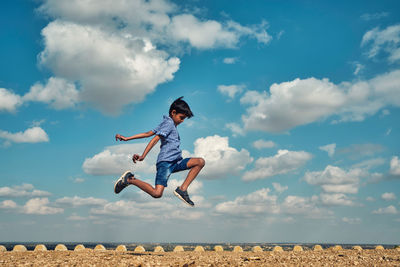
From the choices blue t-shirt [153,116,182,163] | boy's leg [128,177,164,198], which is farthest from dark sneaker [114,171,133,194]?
blue t-shirt [153,116,182,163]

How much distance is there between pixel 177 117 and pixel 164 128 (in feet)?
2.15

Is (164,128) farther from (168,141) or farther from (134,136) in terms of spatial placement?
(134,136)

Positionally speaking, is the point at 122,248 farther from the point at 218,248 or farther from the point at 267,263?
the point at 267,263

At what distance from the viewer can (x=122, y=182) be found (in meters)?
10.4

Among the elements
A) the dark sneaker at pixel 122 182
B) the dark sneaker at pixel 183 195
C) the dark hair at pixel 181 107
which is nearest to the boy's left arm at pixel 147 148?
the dark sneaker at pixel 122 182

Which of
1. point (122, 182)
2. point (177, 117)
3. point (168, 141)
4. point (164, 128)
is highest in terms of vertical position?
point (177, 117)

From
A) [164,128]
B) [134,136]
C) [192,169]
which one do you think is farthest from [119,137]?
[192,169]

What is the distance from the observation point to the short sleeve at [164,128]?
9945mm

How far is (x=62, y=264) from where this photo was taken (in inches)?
325

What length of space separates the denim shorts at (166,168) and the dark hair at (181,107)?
1.47 metres

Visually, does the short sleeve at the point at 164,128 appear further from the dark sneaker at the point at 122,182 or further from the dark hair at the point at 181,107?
the dark sneaker at the point at 122,182

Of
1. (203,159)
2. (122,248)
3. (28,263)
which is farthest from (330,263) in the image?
(122,248)

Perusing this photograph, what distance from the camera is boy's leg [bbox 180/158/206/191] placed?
383 inches

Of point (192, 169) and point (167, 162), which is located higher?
point (167, 162)
